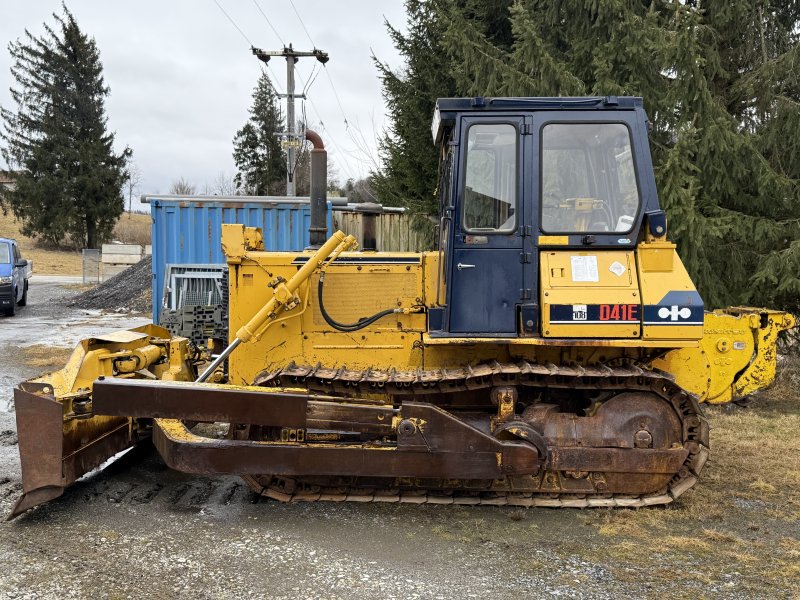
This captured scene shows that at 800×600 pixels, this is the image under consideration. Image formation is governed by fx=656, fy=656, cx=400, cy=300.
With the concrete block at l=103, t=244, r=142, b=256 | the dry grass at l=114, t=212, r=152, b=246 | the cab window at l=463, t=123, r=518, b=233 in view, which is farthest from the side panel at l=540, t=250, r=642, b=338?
the dry grass at l=114, t=212, r=152, b=246

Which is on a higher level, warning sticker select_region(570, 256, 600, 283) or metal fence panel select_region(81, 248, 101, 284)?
metal fence panel select_region(81, 248, 101, 284)

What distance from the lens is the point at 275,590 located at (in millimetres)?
3764

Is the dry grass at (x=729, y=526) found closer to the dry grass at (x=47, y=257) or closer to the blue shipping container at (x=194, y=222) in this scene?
the blue shipping container at (x=194, y=222)

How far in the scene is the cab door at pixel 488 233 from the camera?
4.89 metres

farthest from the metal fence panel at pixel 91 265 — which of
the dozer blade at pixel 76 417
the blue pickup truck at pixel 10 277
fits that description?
the dozer blade at pixel 76 417

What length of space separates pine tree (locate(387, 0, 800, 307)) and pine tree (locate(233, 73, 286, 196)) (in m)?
35.9

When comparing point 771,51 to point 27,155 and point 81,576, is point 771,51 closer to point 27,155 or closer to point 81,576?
point 81,576

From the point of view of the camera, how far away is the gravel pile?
21078 mm

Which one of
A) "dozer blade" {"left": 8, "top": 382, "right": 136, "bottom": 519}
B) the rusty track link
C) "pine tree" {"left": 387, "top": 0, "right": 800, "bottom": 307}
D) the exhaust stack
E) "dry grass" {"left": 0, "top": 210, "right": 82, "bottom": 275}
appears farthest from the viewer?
"dry grass" {"left": 0, "top": 210, "right": 82, "bottom": 275}

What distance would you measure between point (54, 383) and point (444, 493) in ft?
10.2

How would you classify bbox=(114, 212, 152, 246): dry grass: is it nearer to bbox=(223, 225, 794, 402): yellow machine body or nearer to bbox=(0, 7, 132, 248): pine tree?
bbox=(0, 7, 132, 248): pine tree

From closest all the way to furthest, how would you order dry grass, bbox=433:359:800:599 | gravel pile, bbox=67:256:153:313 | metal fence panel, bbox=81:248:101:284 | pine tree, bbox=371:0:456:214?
dry grass, bbox=433:359:800:599 < pine tree, bbox=371:0:456:214 < gravel pile, bbox=67:256:153:313 < metal fence panel, bbox=81:248:101:284

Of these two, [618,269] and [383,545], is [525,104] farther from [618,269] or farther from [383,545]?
[383,545]

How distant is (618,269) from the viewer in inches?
192
